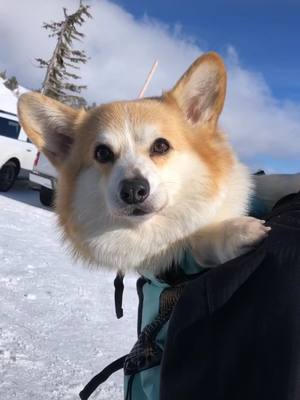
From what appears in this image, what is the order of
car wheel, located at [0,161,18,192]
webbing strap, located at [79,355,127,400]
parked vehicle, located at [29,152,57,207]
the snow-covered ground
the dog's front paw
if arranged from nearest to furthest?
the dog's front paw < webbing strap, located at [79,355,127,400] < the snow-covered ground < parked vehicle, located at [29,152,57,207] < car wheel, located at [0,161,18,192]

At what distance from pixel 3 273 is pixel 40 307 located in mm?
863

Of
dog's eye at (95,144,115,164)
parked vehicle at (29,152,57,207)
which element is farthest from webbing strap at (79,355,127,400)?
parked vehicle at (29,152,57,207)

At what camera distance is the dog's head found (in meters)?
1.85

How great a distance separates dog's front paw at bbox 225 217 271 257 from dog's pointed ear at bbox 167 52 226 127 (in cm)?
79

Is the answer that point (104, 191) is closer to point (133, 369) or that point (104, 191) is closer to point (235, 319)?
point (133, 369)

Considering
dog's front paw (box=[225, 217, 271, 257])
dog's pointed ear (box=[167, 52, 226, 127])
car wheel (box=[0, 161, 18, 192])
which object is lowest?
car wheel (box=[0, 161, 18, 192])

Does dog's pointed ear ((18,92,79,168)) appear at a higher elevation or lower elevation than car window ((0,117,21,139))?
higher

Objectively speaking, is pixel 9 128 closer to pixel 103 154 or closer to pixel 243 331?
pixel 103 154

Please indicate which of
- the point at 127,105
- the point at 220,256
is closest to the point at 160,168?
the point at 127,105

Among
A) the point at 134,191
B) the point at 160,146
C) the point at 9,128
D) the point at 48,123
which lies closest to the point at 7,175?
the point at 9,128

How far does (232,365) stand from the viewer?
100cm

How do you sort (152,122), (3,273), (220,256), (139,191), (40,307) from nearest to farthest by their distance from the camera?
(220,256) < (139,191) < (152,122) < (40,307) < (3,273)

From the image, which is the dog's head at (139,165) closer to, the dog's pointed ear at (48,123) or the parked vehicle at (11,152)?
the dog's pointed ear at (48,123)

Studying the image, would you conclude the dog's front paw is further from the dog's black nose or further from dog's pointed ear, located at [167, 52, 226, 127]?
dog's pointed ear, located at [167, 52, 226, 127]
